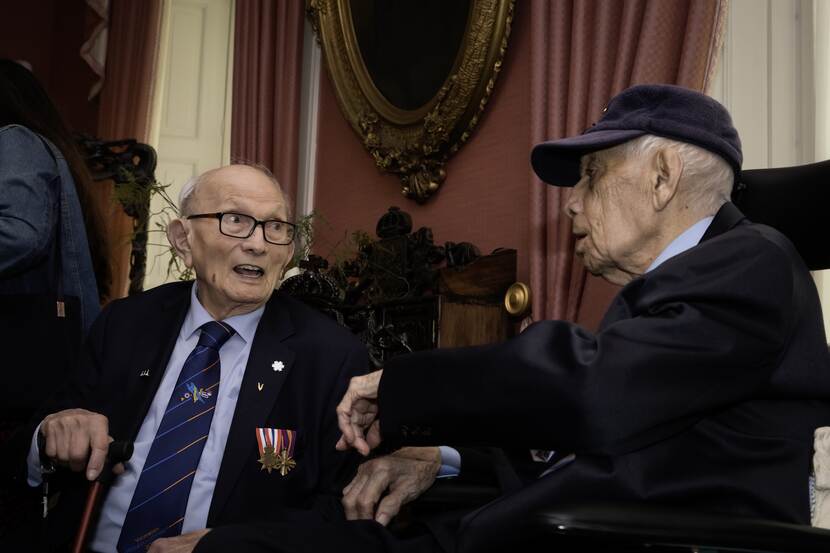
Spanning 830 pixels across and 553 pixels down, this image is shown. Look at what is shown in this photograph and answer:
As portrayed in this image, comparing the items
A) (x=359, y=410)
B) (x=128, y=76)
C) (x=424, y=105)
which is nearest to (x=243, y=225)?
(x=359, y=410)

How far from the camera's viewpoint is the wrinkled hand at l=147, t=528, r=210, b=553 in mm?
1719

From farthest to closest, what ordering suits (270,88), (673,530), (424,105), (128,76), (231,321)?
(128,76) → (270,88) → (424,105) → (231,321) → (673,530)

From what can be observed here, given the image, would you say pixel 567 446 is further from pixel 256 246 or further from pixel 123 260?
pixel 123 260

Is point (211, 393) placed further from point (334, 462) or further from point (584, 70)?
point (584, 70)

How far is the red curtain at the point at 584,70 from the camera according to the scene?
292cm

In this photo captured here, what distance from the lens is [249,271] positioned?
2.32 metres

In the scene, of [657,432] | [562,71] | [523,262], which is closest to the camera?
[657,432]

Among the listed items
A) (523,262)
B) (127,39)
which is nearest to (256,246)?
(523,262)

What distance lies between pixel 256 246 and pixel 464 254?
1713 millimetres

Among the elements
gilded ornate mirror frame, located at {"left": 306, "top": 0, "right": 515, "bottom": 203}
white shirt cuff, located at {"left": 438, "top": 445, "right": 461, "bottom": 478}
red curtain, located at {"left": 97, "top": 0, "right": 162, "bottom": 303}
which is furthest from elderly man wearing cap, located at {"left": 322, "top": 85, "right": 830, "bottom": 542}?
red curtain, located at {"left": 97, "top": 0, "right": 162, "bottom": 303}

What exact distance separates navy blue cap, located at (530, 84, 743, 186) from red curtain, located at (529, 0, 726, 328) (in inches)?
50.0

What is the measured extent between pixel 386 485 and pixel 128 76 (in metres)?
5.91

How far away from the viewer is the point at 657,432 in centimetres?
136

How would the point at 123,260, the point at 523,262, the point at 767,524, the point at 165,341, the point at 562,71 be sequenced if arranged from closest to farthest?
the point at 767,524
the point at 165,341
the point at 562,71
the point at 523,262
the point at 123,260
